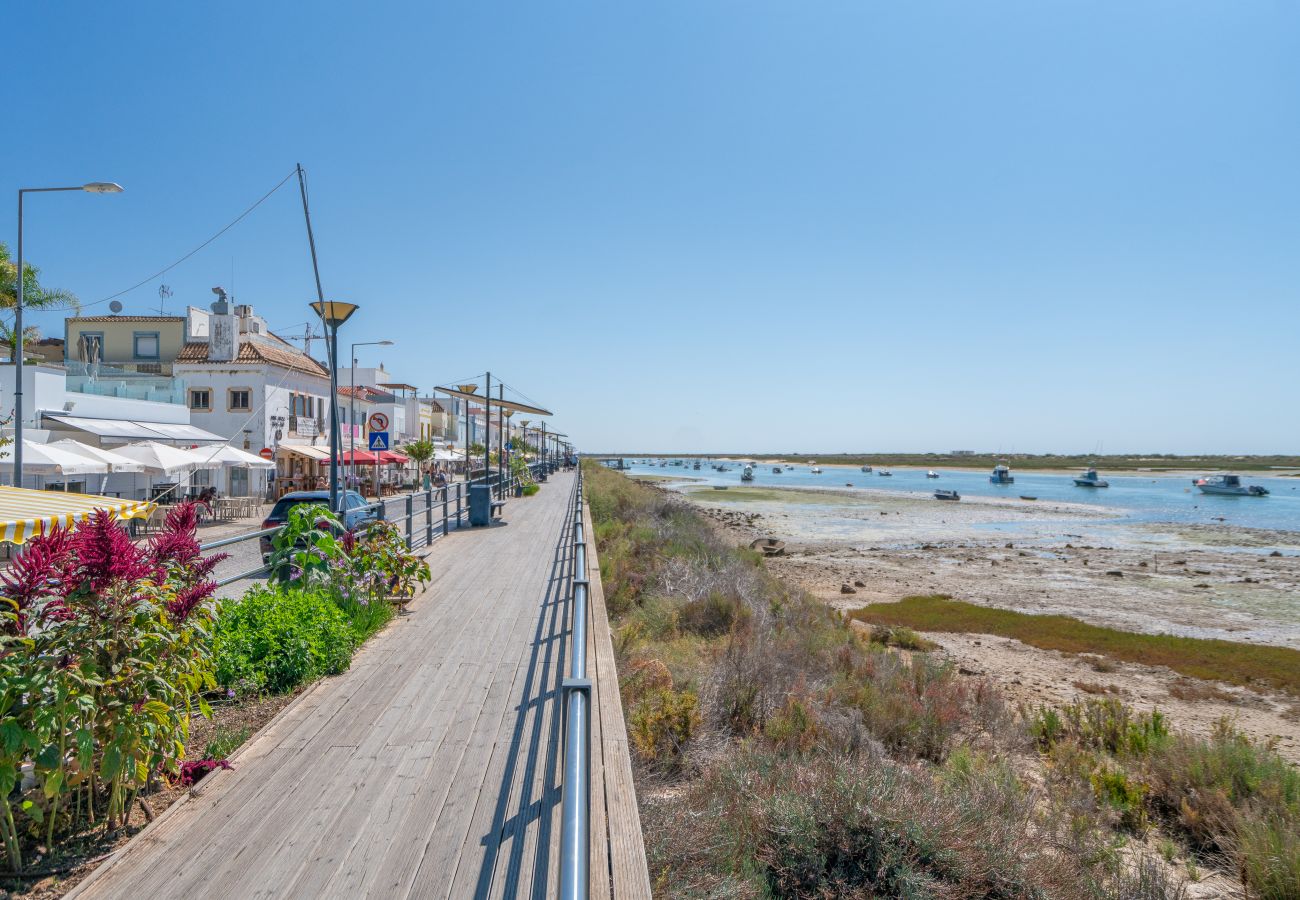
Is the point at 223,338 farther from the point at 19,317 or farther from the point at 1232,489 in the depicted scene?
the point at 1232,489

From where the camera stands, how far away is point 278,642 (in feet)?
17.4

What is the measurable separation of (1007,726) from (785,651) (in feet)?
8.59

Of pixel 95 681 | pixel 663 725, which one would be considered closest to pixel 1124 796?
pixel 663 725

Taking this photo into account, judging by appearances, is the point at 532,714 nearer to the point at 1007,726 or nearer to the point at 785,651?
the point at 785,651

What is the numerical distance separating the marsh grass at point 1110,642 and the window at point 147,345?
33.7m

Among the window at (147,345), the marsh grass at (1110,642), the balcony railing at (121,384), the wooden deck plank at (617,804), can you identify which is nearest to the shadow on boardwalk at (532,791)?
the wooden deck plank at (617,804)

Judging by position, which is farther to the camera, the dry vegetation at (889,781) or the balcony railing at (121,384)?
the balcony railing at (121,384)

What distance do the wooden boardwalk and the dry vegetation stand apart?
52 cm

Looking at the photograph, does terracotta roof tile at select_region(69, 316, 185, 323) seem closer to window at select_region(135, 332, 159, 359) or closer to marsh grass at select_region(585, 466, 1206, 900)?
window at select_region(135, 332, 159, 359)

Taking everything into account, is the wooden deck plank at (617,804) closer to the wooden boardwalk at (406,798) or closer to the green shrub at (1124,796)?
the wooden boardwalk at (406,798)

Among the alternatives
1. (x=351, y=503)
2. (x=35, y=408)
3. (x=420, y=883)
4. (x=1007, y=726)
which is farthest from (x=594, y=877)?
(x=35, y=408)

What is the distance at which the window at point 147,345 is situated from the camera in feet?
108

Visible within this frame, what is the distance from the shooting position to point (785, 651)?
25.1 feet

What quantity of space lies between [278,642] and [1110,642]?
1673cm
